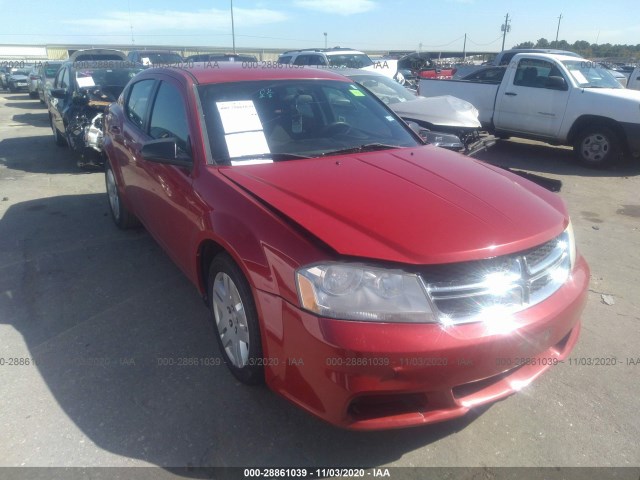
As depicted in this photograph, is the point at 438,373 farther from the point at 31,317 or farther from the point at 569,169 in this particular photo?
the point at 569,169

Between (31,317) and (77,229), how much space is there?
2000mm

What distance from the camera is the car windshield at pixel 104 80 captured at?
28.4 ft

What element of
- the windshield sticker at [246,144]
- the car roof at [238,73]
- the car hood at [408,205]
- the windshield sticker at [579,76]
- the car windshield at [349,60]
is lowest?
the car hood at [408,205]

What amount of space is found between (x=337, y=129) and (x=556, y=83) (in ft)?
22.7

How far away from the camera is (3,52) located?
4494cm

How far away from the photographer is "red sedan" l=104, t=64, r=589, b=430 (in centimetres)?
203

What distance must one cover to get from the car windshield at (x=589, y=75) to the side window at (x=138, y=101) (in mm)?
7537

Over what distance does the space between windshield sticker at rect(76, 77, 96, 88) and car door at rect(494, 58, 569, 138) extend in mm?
7482

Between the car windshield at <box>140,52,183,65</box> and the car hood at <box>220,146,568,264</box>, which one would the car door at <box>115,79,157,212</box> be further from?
the car windshield at <box>140,52,183,65</box>

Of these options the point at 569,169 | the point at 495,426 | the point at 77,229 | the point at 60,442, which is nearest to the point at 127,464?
the point at 60,442

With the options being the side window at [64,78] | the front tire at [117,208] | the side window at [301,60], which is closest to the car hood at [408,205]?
the front tire at [117,208]

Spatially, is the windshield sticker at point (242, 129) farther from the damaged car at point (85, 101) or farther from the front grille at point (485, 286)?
the damaged car at point (85, 101)

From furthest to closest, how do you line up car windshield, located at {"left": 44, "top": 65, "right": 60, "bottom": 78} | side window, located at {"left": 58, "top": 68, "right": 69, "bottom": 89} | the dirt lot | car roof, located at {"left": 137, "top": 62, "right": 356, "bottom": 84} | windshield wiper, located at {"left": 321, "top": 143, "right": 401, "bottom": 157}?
1. car windshield, located at {"left": 44, "top": 65, "right": 60, "bottom": 78}
2. side window, located at {"left": 58, "top": 68, "right": 69, "bottom": 89}
3. car roof, located at {"left": 137, "top": 62, "right": 356, "bottom": 84}
4. windshield wiper, located at {"left": 321, "top": 143, "right": 401, "bottom": 157}
5. the dirt lot

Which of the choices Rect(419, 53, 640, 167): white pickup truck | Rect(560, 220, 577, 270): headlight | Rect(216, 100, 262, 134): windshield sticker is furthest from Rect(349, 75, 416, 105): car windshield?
Rect(560, 220, 577, 270): headlight
